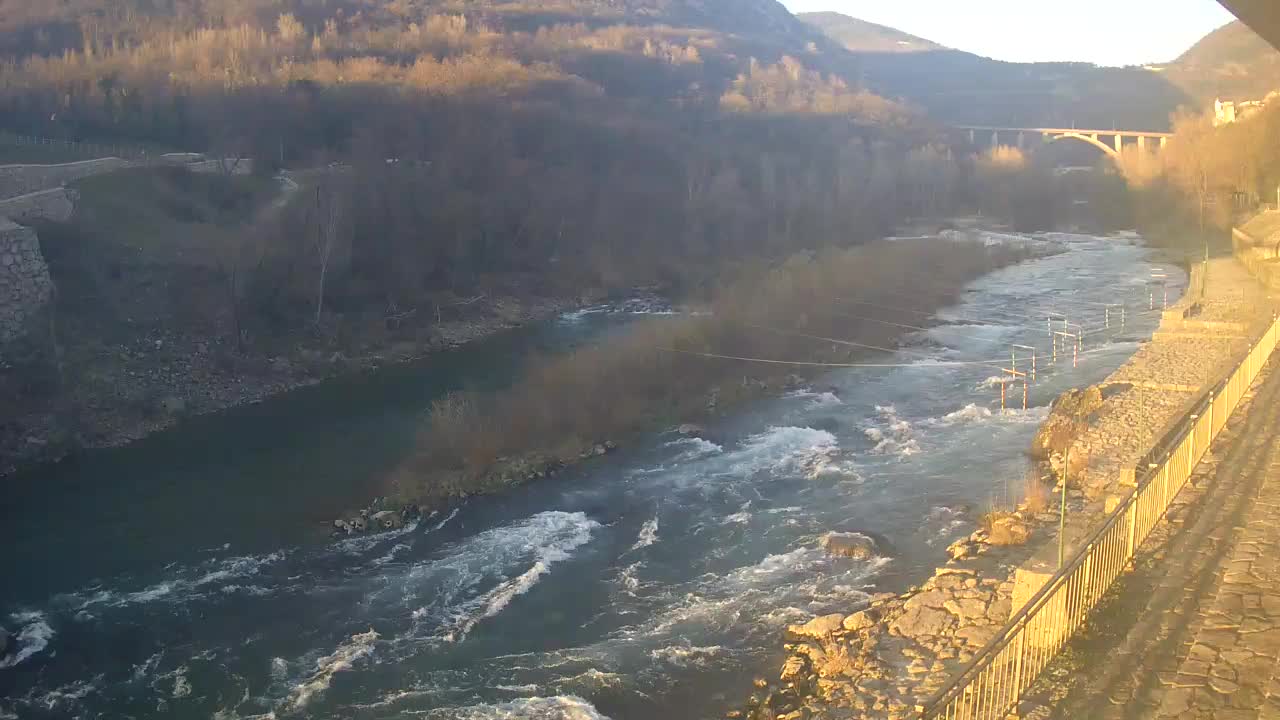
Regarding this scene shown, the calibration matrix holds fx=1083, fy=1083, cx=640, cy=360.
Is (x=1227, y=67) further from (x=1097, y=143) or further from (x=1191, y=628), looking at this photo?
(x=1191, y=628)

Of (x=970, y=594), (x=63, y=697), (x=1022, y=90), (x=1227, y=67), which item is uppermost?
(x=1022, y=90)

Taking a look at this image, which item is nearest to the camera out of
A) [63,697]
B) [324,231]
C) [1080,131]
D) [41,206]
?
[63,697]

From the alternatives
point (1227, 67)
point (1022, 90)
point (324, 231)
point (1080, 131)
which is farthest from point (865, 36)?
point (324, 231)

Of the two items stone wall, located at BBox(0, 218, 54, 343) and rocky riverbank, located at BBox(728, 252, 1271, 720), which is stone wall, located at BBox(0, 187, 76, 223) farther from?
rocky riverbank, located at BBox(728, 252, 1271, 720)

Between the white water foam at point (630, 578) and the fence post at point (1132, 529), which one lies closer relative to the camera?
the fence post at point (1132, 529)

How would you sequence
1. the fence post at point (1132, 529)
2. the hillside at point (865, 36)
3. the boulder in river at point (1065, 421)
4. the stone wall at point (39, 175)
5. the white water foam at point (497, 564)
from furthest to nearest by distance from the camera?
1. the hillside at point (865, 36)
2. the stone wall at point (39, 175)
3. the boulder in river at point (1065, 421)
4. the white water foam at point (497, 564)
5. the fence post at point (1132, 529)

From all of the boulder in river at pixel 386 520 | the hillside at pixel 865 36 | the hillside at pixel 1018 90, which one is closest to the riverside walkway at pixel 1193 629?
the boulder in river at pixel 386 520

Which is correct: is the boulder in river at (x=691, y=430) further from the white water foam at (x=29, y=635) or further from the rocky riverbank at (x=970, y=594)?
the white water foam at (x=29, y=635)

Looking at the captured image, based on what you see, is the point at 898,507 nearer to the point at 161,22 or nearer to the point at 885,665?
the point at 885,665
